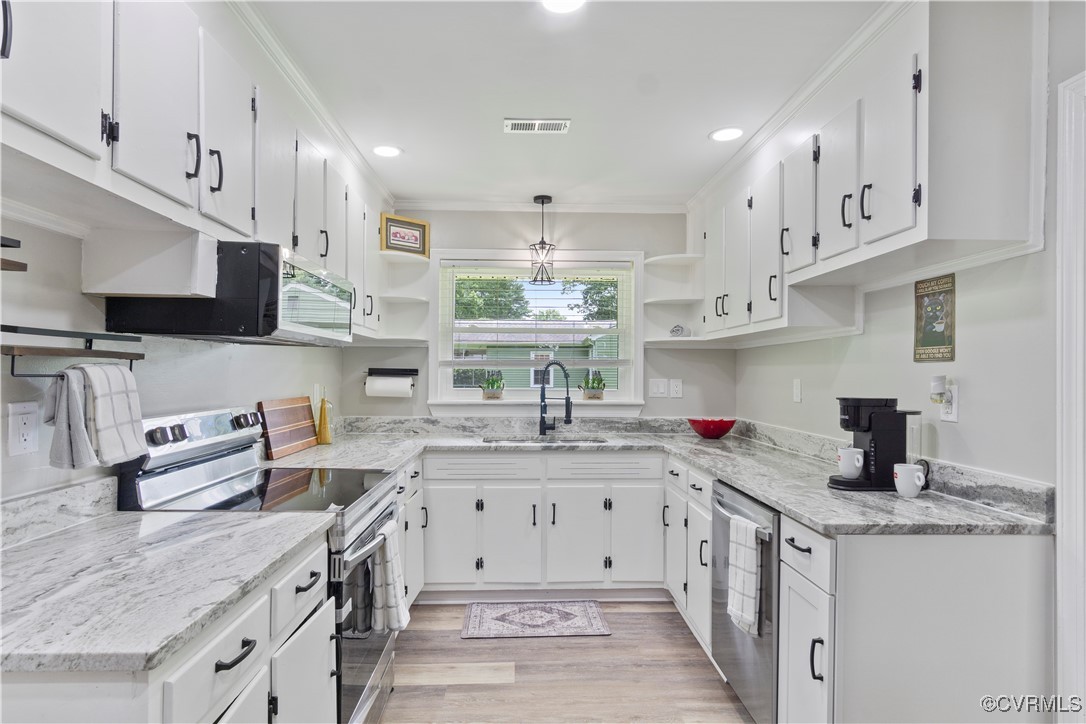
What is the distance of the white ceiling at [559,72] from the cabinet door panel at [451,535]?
191 cm

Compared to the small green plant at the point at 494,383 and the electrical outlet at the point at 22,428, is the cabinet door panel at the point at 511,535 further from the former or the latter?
the electrical outlet at the point at 22,428

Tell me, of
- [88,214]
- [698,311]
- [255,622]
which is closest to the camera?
[255,622]

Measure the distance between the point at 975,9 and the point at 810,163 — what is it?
0.66 metres

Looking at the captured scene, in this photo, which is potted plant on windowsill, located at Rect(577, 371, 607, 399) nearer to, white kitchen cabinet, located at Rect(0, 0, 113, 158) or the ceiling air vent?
the ceiling air vent

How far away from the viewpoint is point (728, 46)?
75.5 inches

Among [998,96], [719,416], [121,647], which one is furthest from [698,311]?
[121,647]

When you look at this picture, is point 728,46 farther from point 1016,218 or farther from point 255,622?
point 255,622

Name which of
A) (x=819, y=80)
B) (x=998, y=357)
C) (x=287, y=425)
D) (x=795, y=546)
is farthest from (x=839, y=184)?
(x=287, y=425)

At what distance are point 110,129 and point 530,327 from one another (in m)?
2.79

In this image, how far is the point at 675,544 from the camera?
9.39 feet

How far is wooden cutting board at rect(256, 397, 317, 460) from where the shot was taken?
240 cm

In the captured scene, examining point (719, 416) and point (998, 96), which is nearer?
point (998, 96)

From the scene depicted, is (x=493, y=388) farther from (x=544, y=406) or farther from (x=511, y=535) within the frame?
(x=511, y=535)

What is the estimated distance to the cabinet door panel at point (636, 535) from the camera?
304cm
